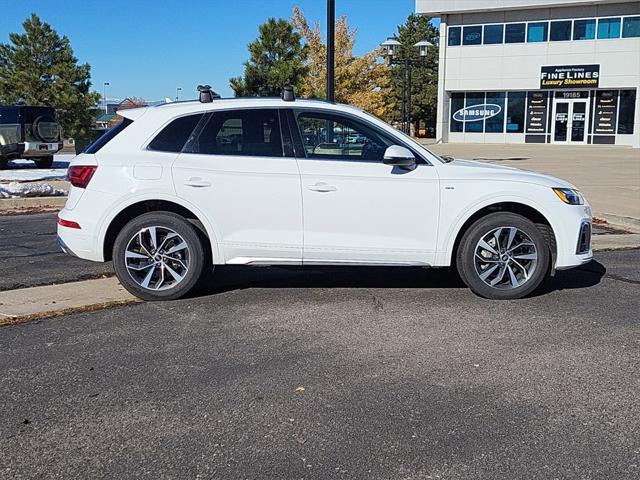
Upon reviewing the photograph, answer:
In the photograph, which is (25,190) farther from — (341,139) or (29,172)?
(341,139)

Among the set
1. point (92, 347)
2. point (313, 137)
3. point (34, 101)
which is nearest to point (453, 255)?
point (313, 137)

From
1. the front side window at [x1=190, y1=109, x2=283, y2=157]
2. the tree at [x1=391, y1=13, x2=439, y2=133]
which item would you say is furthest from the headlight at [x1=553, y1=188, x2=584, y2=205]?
the tree at [x1=391, y1=13, x2=439, y2=133]

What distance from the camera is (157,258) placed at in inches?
237

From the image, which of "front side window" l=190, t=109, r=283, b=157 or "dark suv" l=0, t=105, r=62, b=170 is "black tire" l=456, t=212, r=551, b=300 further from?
"dark suv" l=0, t=105, r=62, b=170

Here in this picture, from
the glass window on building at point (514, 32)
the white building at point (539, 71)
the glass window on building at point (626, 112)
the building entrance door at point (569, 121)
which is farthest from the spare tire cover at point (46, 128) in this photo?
the glass window on building at point (626, 112)

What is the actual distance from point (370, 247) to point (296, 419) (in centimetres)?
252

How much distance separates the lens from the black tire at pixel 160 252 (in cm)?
595

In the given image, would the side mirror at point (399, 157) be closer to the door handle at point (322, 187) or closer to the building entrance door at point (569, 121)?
the door handle at point (322, 187)

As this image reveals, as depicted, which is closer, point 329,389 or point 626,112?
point 329,389

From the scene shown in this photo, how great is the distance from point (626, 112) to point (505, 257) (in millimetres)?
36239

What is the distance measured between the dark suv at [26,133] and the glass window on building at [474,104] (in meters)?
27.5


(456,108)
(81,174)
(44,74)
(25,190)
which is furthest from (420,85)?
(81,174)

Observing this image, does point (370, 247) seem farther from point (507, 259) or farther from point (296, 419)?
point (296, 419)

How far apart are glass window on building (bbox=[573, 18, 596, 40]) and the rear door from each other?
36739 millimetres
